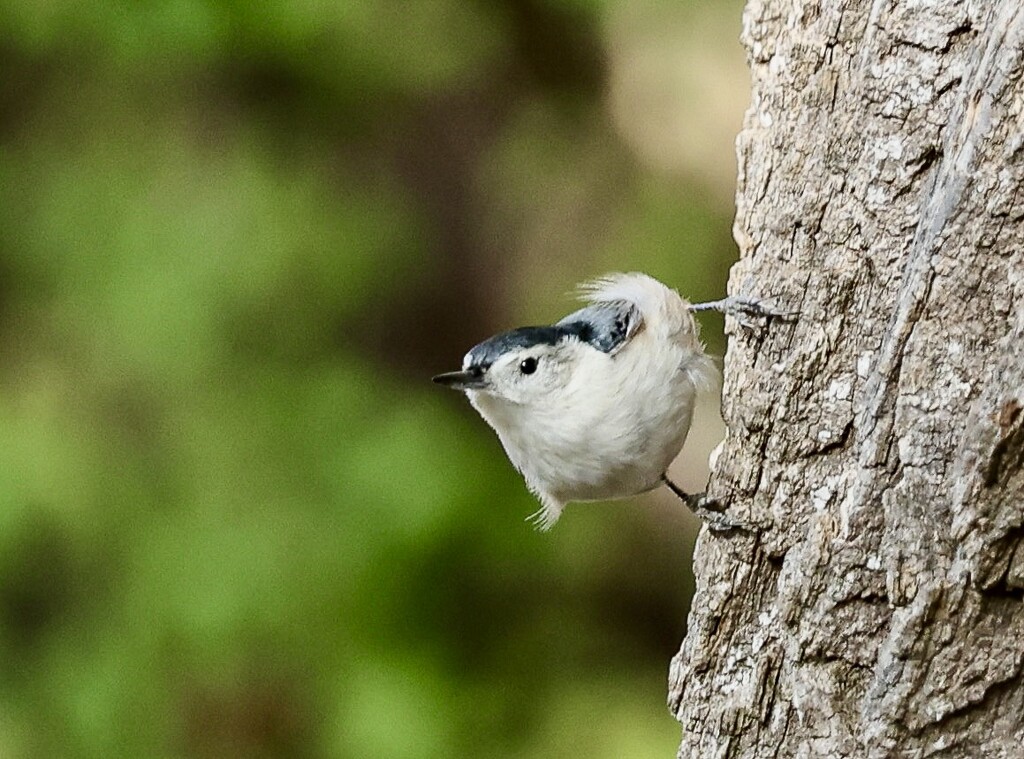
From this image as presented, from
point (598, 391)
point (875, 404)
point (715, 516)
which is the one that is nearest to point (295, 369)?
point (598, 391)

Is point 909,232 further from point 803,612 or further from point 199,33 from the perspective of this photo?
point 199,33

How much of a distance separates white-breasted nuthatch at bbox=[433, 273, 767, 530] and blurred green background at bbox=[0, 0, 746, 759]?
788 millimetres

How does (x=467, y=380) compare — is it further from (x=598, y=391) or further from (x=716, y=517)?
(x=716, y=517)

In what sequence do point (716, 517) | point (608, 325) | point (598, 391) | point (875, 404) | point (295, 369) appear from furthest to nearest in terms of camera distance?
point (295, 369) → point (608, 325) → point (598, 391) → point (716, 517) → point (875, 404)

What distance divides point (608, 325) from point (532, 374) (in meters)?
0.14

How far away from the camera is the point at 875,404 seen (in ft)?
3.82

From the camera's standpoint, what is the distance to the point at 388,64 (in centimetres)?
238

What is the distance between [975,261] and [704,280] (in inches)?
51.9

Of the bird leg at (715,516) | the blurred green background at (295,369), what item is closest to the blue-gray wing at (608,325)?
the bird leg at (715,516)

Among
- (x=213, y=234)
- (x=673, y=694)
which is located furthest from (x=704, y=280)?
(x=673, y=694)

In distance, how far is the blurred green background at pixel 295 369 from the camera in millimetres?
2291

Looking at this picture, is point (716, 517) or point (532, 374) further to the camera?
point (532, 374)

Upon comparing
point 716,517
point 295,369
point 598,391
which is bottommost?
point 716,517

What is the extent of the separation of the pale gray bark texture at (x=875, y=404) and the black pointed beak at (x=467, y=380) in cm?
35
